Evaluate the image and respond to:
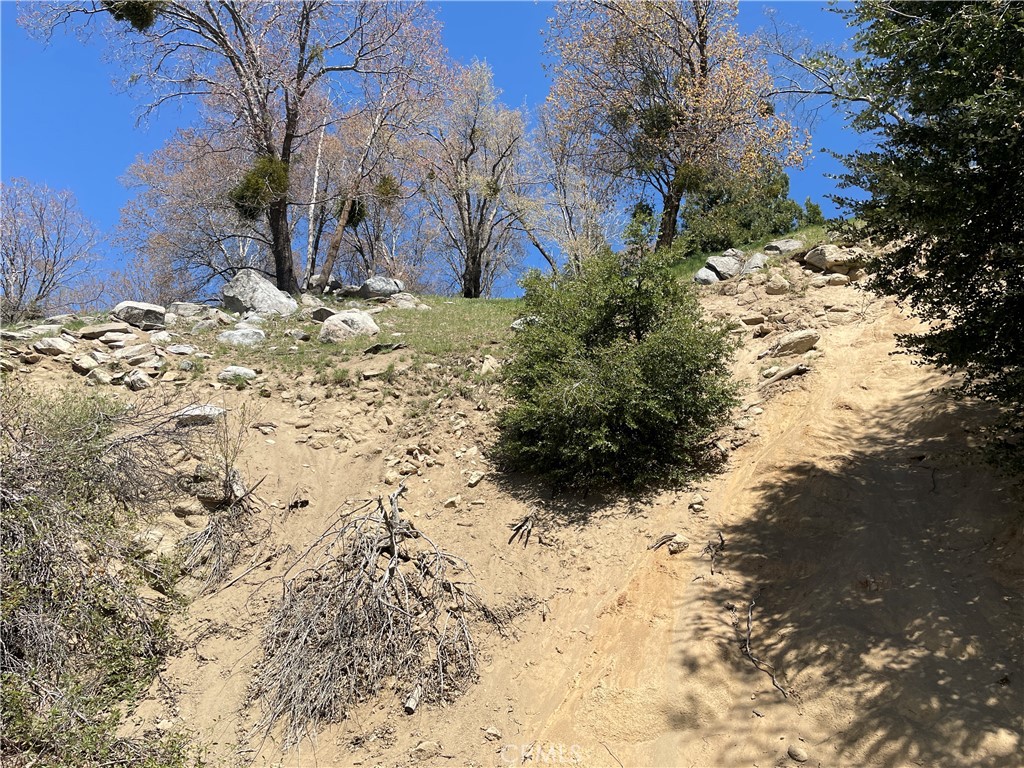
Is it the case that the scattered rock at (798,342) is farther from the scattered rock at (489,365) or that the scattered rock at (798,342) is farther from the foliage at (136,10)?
the foliage at (136,10)

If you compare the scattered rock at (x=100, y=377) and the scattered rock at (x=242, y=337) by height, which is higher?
the scattered rock at (x=242, y=337)

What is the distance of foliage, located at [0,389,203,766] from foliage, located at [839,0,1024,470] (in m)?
6.60

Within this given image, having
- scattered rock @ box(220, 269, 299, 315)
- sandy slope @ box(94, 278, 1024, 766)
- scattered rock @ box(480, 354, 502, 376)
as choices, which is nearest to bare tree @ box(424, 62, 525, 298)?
scattered rock @ box(220, 269, 299, 315)

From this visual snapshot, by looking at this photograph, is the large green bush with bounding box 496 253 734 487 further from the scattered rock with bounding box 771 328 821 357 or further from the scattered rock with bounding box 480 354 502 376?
→ the scattered rock with bounding box 480 354 502 376

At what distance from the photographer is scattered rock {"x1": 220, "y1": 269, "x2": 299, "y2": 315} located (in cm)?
1430

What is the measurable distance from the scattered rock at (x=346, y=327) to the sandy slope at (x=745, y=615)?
15.2 ft

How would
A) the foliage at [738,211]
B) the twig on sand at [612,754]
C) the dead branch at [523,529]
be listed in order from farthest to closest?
the foliage at [738,211] → the dead branch at [523,529] → the twig on sand at [612,754]

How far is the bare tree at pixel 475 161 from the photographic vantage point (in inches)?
848

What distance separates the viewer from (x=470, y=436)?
918 cm

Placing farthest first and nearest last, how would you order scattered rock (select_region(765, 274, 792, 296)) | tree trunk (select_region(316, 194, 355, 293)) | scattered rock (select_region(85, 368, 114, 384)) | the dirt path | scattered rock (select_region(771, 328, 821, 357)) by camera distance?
1. tree trunk (select_region(316, 194, 355, 293))
2. scattered rock (select_region(765, 274, 792, 296))
3. scattered rock (select_region(85, 368, 114, 384))
4. scattered rock (select_region(771, 328, 821, 357))
5. the dirt path

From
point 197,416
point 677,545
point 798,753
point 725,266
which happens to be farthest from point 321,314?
point 798,753

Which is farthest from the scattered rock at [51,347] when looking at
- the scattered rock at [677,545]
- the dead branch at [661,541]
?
the scattered rock at [677,545]

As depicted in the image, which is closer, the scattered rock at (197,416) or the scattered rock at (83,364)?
the scattered rock at (197,416)

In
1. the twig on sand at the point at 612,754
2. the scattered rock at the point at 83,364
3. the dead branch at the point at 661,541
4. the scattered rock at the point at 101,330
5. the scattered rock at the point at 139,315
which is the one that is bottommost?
the twig on sand at the point at 612,754
